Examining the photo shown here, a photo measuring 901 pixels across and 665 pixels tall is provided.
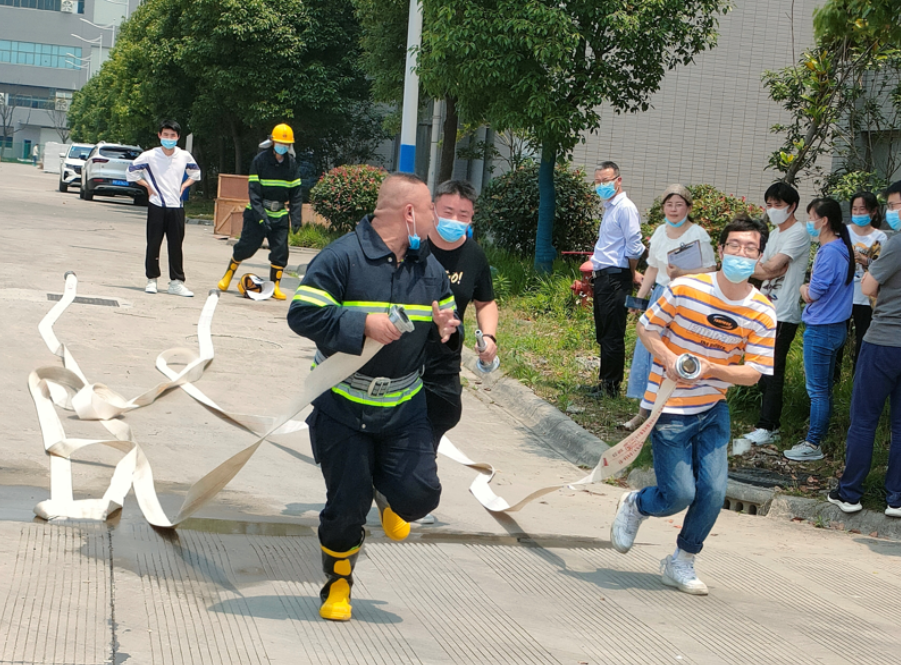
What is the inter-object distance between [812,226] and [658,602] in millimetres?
3790

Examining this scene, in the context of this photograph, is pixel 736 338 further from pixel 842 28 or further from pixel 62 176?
pixel 62 176

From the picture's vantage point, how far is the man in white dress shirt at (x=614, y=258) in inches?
356

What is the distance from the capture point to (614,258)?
29.8 ft

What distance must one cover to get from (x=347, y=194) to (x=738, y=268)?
16.5m

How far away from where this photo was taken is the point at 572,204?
55.0 ft

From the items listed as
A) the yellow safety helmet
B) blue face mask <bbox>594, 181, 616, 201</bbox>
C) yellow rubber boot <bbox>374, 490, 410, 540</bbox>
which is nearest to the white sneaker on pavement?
blue face mask <bbox>594, 181, 616, 201</bbox>

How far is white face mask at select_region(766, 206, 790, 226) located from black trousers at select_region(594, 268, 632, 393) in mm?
1668

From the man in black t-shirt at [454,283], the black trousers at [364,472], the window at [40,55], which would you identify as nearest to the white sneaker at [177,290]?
the man in black t-shirt at [454,283]

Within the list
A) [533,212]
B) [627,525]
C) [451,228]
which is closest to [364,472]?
[451,228]

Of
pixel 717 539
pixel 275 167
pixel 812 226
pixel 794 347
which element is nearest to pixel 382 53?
pixel 275 167

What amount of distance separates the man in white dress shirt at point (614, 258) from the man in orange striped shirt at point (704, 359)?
13.0 feet

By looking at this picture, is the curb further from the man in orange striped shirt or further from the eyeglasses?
the eyeglasses

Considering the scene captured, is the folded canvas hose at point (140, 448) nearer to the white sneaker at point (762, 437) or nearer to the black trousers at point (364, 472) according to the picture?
the black trousers at point (364, 472)

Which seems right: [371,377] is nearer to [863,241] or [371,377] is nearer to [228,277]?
[863,241]
